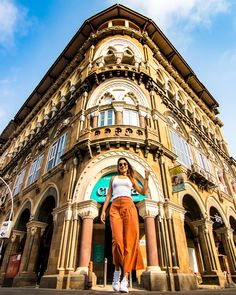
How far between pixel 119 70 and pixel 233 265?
1551 cm

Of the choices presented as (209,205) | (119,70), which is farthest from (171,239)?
(119,70)

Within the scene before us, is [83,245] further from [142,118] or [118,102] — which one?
[118,102]

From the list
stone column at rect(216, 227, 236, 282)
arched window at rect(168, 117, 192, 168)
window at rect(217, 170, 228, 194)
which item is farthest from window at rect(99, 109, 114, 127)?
window at rect(217, 170, 228, 194)

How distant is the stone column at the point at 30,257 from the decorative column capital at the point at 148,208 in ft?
23.8

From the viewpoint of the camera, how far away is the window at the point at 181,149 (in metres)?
14.8

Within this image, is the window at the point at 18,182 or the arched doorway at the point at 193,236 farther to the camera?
the window at the point at 18,182

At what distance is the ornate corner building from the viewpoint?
31.2ft

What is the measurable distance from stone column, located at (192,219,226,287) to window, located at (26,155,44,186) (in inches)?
482

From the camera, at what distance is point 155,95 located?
52.1ft

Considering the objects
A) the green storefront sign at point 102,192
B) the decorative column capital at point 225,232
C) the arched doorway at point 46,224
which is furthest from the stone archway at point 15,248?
the decorative column capital at point 225,232

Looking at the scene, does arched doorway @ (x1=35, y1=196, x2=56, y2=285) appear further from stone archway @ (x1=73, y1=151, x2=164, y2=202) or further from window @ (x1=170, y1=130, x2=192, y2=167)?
window @ (x1=170, y1=130, x2=192, y2=167)

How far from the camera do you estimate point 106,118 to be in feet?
43.8

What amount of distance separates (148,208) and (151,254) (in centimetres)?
190

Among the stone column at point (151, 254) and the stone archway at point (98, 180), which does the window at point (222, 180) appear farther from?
the stone column at point (151, 254)
